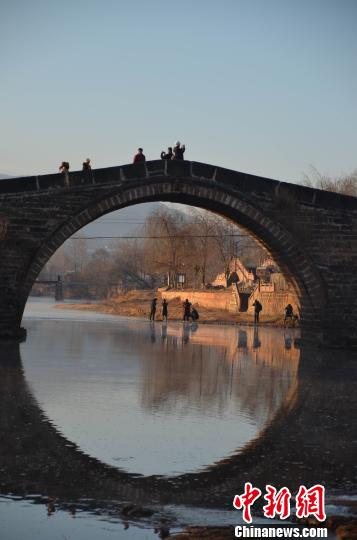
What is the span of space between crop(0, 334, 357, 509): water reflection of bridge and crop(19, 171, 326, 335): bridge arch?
38.3 ft

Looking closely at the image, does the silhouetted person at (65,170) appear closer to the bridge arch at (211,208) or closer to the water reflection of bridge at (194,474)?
the bridge arch at (211,208)

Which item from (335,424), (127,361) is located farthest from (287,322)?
(335,424)

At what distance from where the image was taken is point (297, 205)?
86.9 ft

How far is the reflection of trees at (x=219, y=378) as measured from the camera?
13.1 meters

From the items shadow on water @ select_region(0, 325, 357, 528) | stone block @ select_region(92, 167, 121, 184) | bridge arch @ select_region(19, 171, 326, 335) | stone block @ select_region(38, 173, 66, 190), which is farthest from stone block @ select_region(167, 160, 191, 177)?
shadow on water @ select_region(0, 325, 357, 528)

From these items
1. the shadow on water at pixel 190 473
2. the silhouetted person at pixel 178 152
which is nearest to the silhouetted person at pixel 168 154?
the silhouetted person at pixel 178 152

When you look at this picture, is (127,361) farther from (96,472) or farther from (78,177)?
(96,472)

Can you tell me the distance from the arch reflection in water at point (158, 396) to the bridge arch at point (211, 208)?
81.3 inches

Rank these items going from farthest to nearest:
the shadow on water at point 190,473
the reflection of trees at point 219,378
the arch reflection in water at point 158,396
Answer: the reflection of trees at point 219,378, the arch reflection in water at point 158,396, the shadow on water at point 190,473

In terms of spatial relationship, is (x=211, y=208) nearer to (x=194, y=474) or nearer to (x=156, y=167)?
(x=156, y=167)

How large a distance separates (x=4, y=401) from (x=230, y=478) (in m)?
5.31

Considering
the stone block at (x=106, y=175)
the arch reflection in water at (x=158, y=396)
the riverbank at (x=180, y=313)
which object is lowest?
the arch reflection in water at (x=158, y=396)

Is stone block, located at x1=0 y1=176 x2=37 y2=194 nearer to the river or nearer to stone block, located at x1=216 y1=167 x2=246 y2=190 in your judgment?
stone block, located at x1=216 y1=167 x2=246 y2=190

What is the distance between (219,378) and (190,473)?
834cm
